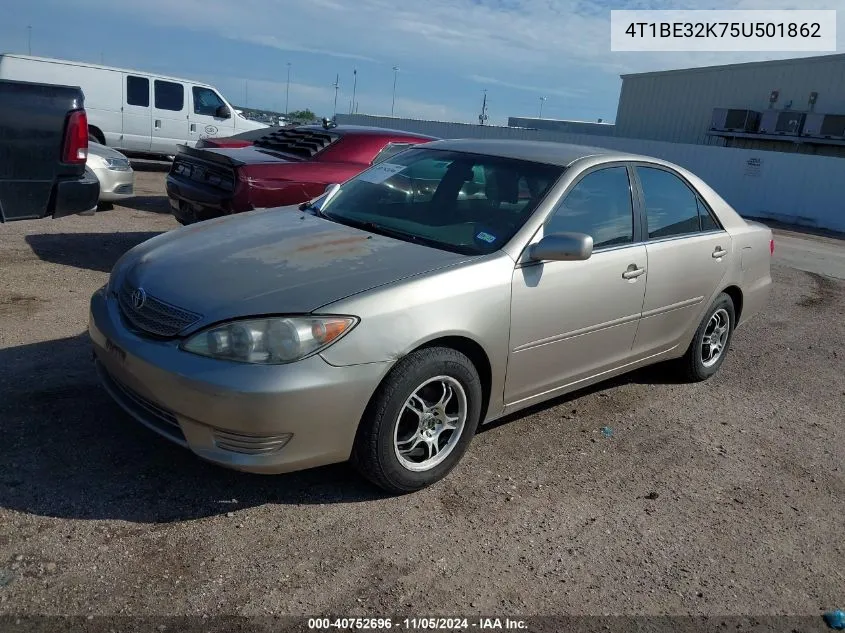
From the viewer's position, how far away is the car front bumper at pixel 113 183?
29.4 ft

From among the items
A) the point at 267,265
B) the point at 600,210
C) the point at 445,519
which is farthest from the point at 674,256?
the point at 267,265

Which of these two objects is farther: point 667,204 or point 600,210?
point 667,204

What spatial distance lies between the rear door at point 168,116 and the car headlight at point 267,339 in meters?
13.5

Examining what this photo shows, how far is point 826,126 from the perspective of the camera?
2370 cm

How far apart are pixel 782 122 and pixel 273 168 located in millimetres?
23684

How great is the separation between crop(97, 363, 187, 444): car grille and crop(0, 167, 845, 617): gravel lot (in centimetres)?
30

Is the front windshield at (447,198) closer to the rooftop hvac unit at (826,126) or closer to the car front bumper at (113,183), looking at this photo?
the car front bumper at (113,183)

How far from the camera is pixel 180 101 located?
15.5 m

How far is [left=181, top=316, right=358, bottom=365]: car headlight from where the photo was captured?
2.84m

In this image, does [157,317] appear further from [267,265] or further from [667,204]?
[667,204]

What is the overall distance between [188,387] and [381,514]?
39.2 inches

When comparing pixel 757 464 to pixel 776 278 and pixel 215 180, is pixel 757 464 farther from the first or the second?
pixel 776 278

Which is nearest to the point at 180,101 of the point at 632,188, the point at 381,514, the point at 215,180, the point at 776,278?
the point at 215,180

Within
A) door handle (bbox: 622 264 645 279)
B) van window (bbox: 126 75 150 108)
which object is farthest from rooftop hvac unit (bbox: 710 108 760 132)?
door handle (bbox: 622 264 645 279)
